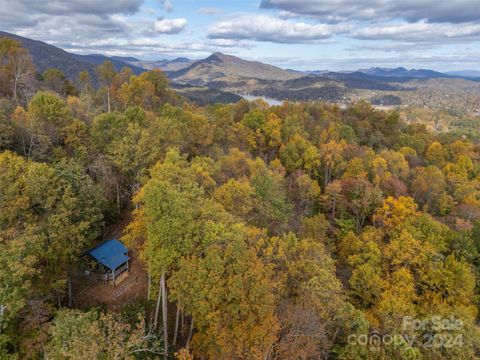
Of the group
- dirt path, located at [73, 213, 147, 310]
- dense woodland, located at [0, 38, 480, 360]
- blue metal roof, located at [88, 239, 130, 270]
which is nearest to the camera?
dense woodland, located at [0, 38, 480, 360]

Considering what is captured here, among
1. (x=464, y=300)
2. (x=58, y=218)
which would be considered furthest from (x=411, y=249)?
(x=58, y=218)

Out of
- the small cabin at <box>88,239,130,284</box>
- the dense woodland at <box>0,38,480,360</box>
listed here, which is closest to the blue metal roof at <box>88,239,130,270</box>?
the small cabin at <box>88,239,130,284</box>

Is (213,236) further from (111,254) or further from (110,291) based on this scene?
(110,291)

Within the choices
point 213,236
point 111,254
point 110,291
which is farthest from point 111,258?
point 213,236

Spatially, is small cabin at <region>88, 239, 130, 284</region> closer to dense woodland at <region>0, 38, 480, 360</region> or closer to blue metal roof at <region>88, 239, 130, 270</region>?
blue metal roof at <region>88, 239, 130, 270</region>

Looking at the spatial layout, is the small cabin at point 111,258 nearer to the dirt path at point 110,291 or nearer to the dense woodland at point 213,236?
the dirt path at point 110,291

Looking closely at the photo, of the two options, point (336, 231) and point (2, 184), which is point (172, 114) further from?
point (336, 231)

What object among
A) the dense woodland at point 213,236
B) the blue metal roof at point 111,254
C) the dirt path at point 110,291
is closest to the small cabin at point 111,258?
the blue metal roof at point 111,254
